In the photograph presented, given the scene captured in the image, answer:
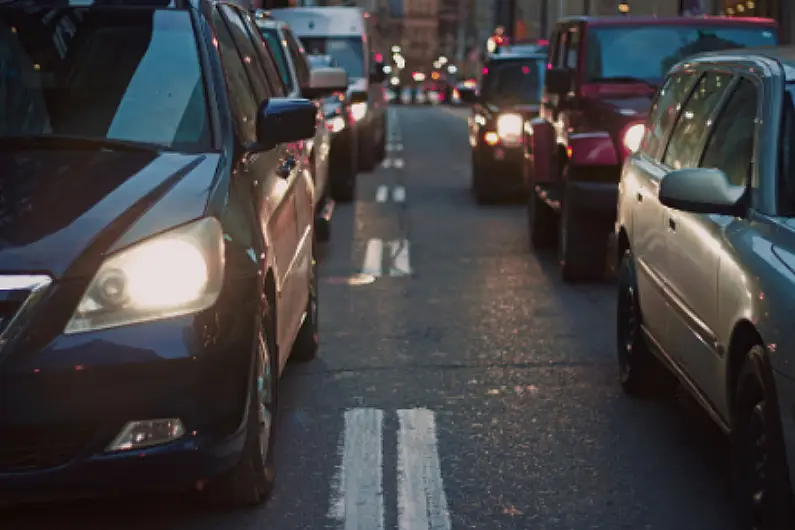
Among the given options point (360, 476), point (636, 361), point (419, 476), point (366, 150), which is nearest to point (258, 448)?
Answer: point (360, 476)

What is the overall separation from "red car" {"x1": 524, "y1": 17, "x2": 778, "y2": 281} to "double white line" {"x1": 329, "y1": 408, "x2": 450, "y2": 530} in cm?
408

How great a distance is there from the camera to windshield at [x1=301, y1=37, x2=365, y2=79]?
22500mm

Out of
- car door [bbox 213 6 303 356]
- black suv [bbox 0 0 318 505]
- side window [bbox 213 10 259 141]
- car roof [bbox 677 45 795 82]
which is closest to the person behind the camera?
black suv [bbox 0 0 318 505]

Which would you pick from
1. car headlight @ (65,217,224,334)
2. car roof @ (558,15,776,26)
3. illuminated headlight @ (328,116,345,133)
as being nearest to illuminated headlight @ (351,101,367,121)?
illuminated headlight @ (328,116,345,133)

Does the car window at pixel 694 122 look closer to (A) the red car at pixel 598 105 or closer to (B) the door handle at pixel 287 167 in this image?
Result: (B) the door handle at pixel 287 167

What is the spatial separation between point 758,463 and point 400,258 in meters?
8.36

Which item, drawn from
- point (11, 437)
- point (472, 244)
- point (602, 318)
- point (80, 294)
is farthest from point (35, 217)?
point (472, 244)

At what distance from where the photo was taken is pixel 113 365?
175 inches

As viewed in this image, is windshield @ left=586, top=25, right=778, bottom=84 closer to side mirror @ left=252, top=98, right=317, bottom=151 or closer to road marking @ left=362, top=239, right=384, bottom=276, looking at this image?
road marking @ left=362, top=239, right=384, bottom=276

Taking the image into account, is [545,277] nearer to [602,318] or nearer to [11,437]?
[602,318]

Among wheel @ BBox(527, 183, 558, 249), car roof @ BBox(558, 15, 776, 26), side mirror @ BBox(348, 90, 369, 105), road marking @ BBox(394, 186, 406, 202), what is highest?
car roof @ BBox(558, 15, 776, 26)

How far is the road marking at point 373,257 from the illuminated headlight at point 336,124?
2.84 metres

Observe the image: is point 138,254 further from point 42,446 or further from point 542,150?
point 542,150

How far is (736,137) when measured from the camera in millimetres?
5660
